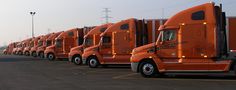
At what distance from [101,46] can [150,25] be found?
311 centimetres

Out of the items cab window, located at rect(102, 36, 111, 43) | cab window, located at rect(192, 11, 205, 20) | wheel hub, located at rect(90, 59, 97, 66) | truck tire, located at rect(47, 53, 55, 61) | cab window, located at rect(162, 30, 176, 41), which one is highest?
cab window, located at rect(192, 11, 205, 20)

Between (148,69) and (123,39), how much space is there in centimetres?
690

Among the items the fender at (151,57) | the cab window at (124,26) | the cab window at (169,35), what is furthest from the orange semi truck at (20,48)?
the cab window at (169,35)

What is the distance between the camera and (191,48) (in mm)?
18906

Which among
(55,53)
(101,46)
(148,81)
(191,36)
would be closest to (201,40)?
(191,36)

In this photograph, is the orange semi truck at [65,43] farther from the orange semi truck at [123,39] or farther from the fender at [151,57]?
the fender at [151,57]

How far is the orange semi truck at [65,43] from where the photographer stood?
1443 inches

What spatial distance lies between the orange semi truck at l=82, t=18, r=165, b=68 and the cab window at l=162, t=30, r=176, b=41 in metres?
6.42

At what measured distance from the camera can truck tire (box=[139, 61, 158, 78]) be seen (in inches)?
768

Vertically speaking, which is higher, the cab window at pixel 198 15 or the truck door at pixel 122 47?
the cab window at pixel 198 15

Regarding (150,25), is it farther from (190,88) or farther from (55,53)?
(55,53)

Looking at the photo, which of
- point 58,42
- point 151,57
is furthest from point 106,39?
point 58,42

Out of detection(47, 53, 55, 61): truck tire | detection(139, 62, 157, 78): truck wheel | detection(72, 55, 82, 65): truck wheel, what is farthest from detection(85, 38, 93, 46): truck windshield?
detection(139, 62, 157, 78): truck wheel

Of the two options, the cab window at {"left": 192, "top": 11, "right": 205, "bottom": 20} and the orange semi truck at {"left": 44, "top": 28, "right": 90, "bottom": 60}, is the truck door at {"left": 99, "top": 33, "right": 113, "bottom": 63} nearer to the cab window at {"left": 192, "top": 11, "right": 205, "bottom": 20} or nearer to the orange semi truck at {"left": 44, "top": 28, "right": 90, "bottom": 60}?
the orange semi truck at {"left": 44, "top": 28, "right": 90, "bottom": 60}
